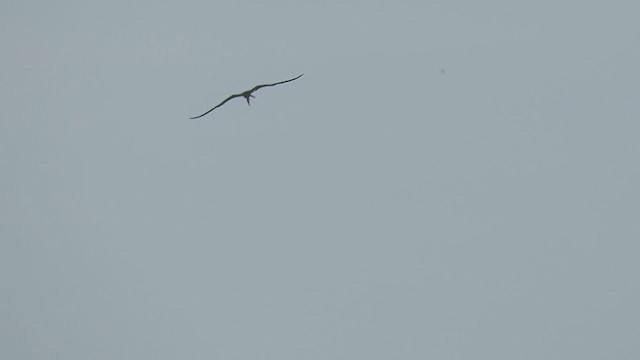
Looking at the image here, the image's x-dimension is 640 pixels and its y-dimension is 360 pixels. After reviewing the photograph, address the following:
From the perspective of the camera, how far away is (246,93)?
145 ft
